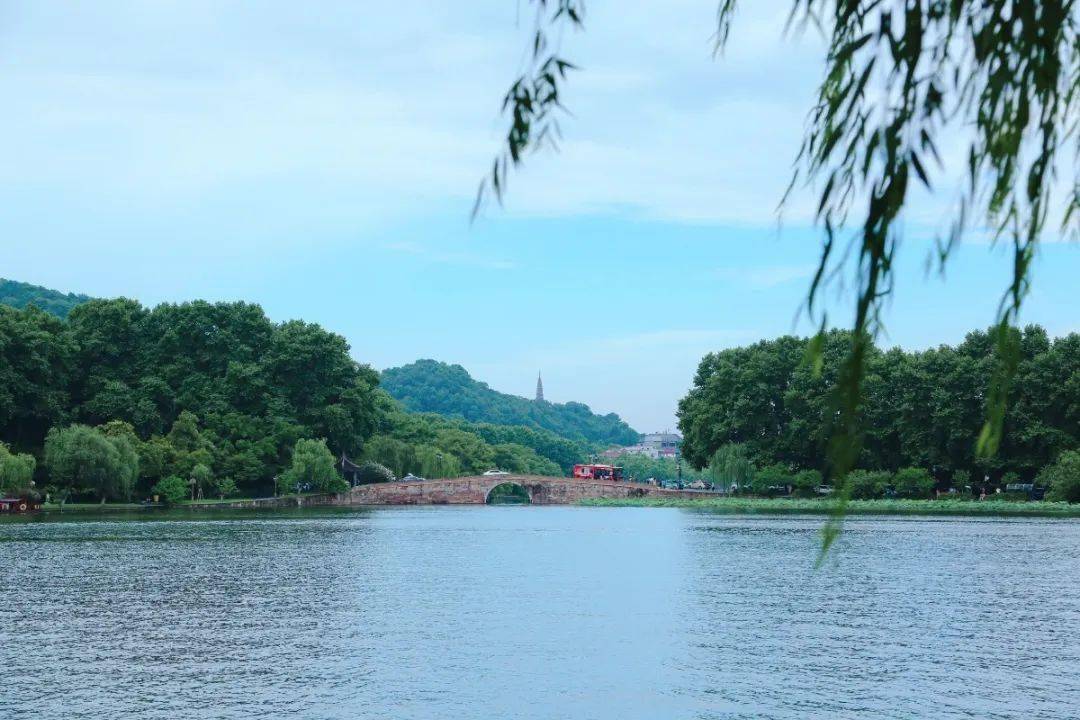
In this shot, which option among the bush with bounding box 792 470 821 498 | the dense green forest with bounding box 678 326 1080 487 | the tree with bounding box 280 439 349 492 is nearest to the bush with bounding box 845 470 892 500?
the dense green forest with bounding box 678 326 1080 487

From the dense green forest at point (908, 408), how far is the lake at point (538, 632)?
36.8 m

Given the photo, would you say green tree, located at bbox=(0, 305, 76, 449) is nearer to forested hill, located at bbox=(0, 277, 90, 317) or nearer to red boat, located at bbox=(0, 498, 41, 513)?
red boat, located at bbox=(0, 498, 41, 513)

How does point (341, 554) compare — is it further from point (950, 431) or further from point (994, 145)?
point (950, 431)

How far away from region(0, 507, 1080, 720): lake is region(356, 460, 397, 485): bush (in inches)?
2553

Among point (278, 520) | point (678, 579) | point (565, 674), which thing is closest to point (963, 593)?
point (678, 579)

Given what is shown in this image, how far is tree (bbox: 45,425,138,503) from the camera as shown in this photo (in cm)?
7819

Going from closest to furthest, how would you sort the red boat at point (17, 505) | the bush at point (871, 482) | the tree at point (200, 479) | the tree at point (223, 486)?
the red boat at point (17, 505) < the tree at point (200, 479) < the bush at point (871, 482) < the tree at point (223, 486)

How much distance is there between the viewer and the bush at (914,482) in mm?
A: 92000

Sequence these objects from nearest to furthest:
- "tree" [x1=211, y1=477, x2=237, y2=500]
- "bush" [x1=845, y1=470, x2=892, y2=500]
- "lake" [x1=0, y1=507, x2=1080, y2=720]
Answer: "lake" [x1=0, y1=507, x2=1080, y2=720] < "bush" [x1=845, y1=470, x2=892, y2=500] < "tree" [x1=211, y1=477, x2=237, y2=500]

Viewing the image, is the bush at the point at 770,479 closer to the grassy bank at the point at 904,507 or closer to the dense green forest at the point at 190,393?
the grassy bank at the point at 904,507

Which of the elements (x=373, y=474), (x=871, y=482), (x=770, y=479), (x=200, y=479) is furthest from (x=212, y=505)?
(x=871, y=482)

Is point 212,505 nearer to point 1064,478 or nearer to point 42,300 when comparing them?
point 1064,478

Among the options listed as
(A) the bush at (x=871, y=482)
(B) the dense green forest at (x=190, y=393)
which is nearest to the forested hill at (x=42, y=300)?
(B) the dense green forest at (x=190, y=393)

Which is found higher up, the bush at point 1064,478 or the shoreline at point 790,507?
the bush at point 1064,478
